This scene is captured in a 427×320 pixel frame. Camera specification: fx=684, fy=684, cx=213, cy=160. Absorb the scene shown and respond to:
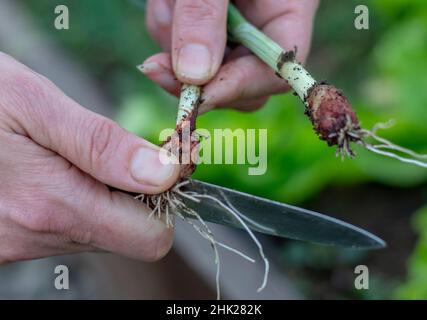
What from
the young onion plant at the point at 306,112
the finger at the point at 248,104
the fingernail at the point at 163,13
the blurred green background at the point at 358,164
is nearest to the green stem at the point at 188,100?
the young onion plant at the point at 306,112

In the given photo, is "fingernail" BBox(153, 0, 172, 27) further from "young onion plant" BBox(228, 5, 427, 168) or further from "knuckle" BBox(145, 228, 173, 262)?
"knuckle" BBox(145, 228, 173, 262)

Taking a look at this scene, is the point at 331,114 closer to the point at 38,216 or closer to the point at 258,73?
the point at 258,73

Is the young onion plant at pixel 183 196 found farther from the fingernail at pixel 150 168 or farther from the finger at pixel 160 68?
the finger at pixel 160 68

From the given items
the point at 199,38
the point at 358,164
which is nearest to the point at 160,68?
the point at 199,38

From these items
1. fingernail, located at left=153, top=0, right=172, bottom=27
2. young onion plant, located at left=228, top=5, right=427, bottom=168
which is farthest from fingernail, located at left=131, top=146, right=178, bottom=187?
fingernail, located at left=153, top=0, right=172, bottom=27

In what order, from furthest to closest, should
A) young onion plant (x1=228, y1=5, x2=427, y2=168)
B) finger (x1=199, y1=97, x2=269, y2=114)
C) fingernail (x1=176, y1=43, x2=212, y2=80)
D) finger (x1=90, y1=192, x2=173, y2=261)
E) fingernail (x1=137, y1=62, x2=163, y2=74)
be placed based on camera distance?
1. finger (x1=199, y1=97, x2=269, y2=114)
2. fingernail (x1=137, y1=62, x2=163, y2=74)
3. fingernail (x1=176, y1=43, x2=212, y2=80)
4. finger (x1=90, y1=192, x2=173, y2=261)
5. young onion plant (x1=228, y1=5, x2=427, y2=168)
